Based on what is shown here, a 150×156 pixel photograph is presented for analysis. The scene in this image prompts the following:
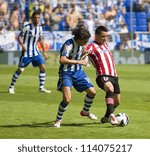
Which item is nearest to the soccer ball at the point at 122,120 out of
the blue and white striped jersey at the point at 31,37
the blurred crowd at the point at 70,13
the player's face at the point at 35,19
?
the player's face at the point at 35,19

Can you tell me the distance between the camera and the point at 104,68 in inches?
501

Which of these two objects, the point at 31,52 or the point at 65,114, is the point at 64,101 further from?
the point at 31,52

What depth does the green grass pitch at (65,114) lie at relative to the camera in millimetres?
11151

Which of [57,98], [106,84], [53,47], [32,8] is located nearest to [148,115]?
[106,84]

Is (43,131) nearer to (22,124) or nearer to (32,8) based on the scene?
(22,124)

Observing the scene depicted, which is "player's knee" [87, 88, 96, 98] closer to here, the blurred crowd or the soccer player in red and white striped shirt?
the soccer player in red and white striped shirt

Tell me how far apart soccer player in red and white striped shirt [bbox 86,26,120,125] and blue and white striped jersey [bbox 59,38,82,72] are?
13.1 inches

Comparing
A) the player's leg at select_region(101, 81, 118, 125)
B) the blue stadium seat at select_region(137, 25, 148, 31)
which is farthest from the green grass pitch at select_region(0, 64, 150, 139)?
the blue stadium seat at select_region(137, 25, 148, 31)

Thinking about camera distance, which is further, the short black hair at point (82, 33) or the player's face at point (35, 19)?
the player's face at point (35, 19)

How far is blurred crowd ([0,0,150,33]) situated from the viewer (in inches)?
1347

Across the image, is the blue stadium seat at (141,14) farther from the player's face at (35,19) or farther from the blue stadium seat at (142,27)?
the player's face at (35,19)

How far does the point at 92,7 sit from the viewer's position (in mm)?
35688

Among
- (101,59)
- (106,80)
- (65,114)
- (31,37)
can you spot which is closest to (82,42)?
(101,59)

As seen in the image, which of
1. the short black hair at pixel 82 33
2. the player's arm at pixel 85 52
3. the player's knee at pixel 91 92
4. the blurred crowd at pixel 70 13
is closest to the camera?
the short black hair at pixel 82 33
